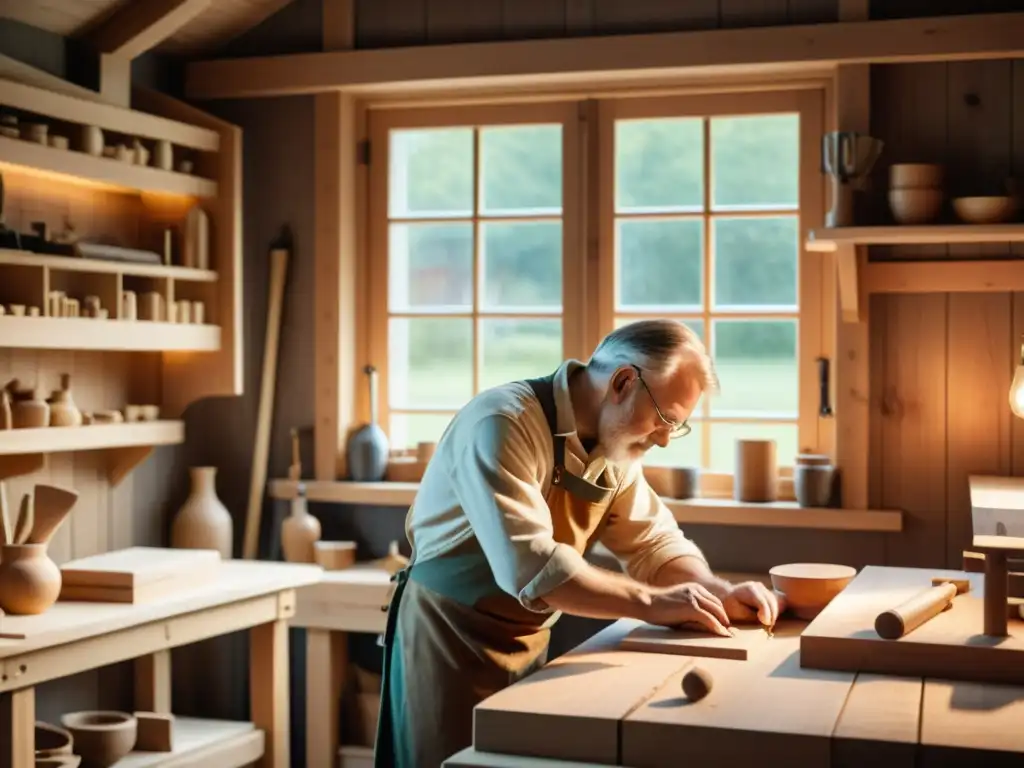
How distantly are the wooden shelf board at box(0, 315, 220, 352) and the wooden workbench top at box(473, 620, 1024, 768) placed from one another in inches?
85.9

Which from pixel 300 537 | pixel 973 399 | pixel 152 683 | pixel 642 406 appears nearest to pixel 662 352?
pixel 642 406

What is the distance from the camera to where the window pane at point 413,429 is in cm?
497

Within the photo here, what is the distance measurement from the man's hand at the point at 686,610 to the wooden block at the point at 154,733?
2002 millimetres

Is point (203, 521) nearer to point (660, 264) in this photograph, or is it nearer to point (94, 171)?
point (94, 171)

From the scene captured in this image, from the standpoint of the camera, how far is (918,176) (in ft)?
13.4

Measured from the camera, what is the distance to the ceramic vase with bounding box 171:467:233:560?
15.4ft

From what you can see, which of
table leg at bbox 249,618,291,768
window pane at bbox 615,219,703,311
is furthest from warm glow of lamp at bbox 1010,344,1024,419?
table leg at bbox 249,618,291,768

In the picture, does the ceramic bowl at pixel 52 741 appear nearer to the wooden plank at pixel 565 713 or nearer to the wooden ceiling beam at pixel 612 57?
the wooden plank at pixel 565 713

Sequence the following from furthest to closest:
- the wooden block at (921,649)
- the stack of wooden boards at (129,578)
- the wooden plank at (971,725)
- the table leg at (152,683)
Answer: the table leg at (152,683)
the stack of wooden boards at (129,578)
the wooden block at (921,649)
the wooden plank at (971,725)

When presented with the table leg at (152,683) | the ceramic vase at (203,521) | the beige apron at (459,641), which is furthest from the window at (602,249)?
the beige apron at (459,641)

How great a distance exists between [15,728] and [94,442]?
1099 mm

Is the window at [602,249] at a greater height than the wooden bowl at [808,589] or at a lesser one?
greater

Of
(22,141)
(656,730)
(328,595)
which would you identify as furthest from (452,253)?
(656,730)

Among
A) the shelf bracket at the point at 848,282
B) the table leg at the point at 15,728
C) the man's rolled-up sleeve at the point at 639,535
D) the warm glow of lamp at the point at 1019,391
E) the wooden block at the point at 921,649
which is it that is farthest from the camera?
the shelf bracket at the point at 848,282
